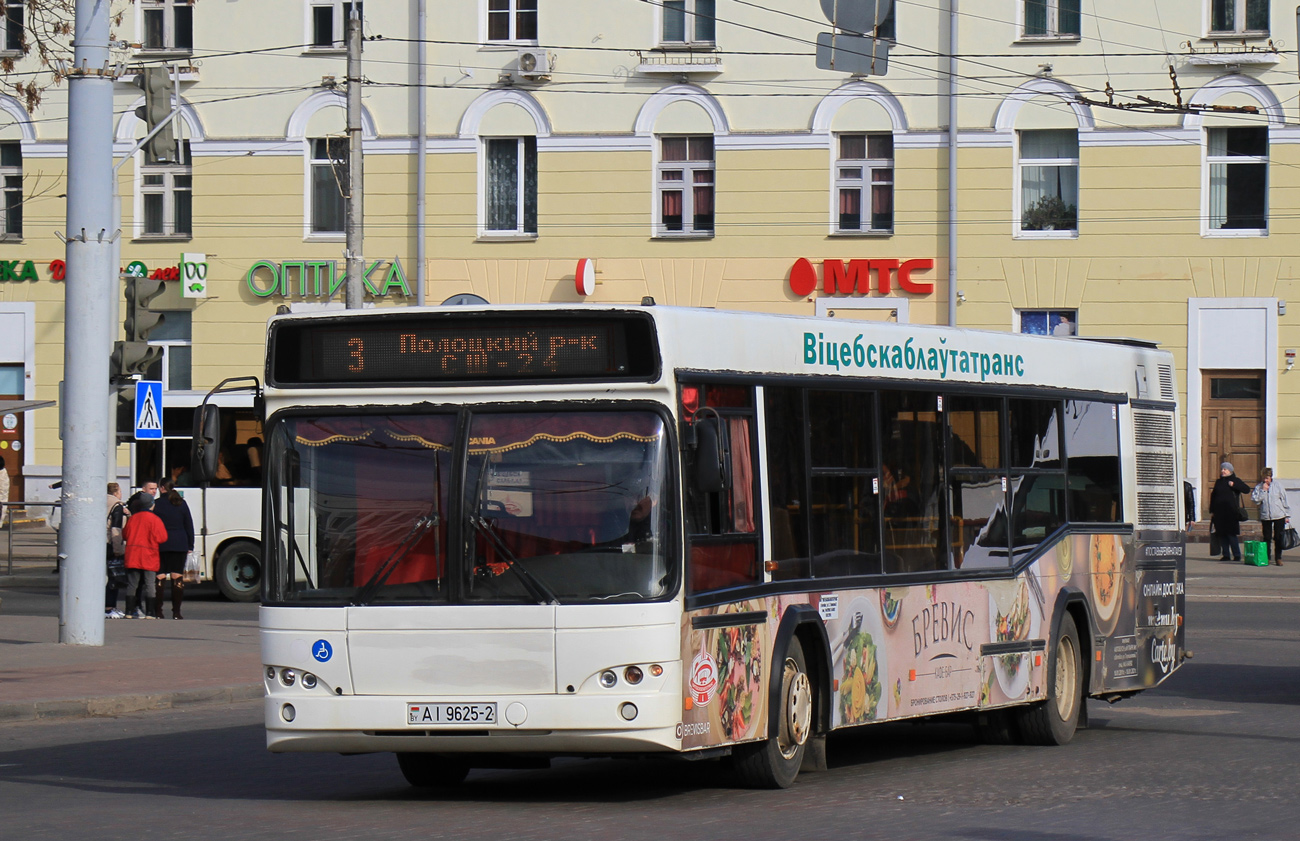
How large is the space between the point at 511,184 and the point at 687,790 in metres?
27.1

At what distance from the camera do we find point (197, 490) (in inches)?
1086

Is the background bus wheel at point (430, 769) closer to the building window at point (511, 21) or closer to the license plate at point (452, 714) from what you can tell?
the license plate at point (452, 714)

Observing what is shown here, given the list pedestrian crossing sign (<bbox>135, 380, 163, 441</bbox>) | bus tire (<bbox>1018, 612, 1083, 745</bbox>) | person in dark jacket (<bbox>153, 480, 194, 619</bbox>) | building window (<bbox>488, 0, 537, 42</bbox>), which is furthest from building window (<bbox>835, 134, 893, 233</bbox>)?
bus tire (<bbox>1018, 612, 1083, 745</bbox>)

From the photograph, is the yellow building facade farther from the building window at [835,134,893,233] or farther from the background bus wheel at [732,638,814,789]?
the background bus wheel at [732,638,814,789]

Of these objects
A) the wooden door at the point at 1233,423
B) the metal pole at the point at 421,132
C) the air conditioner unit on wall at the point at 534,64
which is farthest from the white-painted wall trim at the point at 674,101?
the wooden door at the point at 1233,423

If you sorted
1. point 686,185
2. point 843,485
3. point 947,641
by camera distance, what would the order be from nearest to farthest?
point 843,485
point 947,641
point 686,185

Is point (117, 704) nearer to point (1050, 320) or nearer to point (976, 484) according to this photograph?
point (976, 484)

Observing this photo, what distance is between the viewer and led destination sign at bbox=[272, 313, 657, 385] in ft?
30.1

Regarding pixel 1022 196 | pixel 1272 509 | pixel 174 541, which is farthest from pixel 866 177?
pixel 174 541

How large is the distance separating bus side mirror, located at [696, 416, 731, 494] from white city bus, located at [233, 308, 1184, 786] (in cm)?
1

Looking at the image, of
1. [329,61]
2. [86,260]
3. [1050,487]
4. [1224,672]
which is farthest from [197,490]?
[1050,487]

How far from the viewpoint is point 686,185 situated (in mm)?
35625

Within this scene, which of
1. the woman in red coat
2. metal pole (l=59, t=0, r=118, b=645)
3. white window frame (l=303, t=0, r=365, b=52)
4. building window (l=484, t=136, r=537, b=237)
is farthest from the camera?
white window frame (l=303, t=0, r=365, b=52)

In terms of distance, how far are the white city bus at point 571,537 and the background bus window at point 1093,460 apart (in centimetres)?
267
